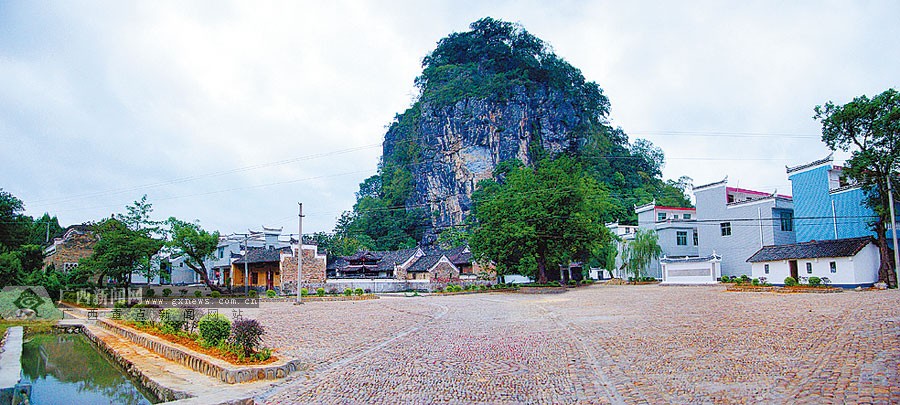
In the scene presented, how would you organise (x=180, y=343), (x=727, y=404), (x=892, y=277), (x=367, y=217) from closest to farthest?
1. (x=727, y=404)
2. (x=180, y=343)
3. (x=892, y=277)
4. (x=367, y=217)

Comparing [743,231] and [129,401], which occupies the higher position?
[743,231]

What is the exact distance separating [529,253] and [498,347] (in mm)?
27932

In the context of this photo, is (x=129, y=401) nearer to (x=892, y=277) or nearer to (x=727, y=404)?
(x=727, y=404)

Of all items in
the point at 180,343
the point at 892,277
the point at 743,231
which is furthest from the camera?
the point at 743,231

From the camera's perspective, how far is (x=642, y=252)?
158ft

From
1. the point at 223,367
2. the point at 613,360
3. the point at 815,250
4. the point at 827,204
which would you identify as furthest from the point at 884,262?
the point at 223,367

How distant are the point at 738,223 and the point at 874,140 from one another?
16.5m

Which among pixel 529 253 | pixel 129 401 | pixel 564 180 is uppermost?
pixel 564 180

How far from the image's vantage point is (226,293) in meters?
36.5

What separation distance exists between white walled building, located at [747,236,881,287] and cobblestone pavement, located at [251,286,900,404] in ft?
58.9

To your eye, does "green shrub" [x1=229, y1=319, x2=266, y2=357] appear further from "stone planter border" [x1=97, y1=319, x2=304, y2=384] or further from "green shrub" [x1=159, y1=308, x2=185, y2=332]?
"green shrub" [x1=159, y1=308, x2=185, y2=332]

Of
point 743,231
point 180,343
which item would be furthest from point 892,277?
point 180,343

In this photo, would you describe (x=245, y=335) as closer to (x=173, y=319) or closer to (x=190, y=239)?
(x=173, y=319)

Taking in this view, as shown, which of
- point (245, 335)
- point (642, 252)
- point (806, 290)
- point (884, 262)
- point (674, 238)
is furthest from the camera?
point (674, 238)
